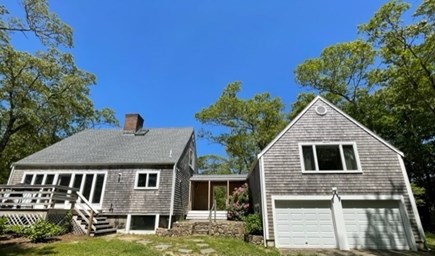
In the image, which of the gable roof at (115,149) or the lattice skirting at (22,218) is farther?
the gable roof at (115,149)

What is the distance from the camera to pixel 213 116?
84.7ft

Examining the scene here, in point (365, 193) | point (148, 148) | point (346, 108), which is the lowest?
point (365, 193)

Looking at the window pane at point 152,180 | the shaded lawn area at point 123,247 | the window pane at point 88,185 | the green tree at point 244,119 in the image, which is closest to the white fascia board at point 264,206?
the shaded lawn area at point 123,247

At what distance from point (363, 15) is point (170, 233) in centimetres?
1839

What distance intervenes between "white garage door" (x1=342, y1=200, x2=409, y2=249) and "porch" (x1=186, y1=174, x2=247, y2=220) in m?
7.39

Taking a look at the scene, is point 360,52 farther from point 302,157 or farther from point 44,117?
point 44,117

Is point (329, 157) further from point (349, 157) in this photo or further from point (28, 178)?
point (28, 178)

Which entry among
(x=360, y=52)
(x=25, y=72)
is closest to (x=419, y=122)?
(x=360, y=52)

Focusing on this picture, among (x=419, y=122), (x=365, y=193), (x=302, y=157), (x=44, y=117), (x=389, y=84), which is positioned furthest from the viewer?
(x=44, y=117)

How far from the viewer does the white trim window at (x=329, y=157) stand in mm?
10734

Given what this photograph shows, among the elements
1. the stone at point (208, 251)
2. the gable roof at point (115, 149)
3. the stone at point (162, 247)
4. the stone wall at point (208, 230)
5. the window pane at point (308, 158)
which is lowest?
the stone at point (208, 251)

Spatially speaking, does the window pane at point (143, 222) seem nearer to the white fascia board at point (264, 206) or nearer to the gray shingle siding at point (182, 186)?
the gray shingle siding at point (182, 186)

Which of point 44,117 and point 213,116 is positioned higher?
point 213,116

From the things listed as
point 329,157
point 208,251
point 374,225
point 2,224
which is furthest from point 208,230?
point 2,224
